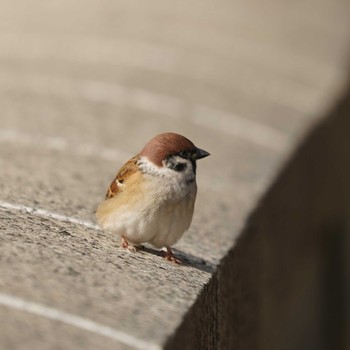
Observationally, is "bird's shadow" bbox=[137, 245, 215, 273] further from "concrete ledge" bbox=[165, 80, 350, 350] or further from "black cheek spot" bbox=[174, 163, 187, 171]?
"black cheek spot" bbox=[174, 163, 187, 171]

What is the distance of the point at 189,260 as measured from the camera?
571cm

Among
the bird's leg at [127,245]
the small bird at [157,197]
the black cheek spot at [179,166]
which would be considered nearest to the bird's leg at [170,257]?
the small bird at [157,197]

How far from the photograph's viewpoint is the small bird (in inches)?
216

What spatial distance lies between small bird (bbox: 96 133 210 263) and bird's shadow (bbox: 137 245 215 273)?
72 mm

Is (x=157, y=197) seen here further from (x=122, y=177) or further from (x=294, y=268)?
(x=294, y=268)

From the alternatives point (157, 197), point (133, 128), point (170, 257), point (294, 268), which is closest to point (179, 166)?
point (157, 197)

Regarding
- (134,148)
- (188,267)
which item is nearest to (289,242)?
(134,148)

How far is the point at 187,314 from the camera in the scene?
4.36m

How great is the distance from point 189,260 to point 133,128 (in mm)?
3378

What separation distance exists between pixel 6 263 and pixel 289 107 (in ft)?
21.5

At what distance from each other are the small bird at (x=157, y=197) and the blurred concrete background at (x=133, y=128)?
128mm

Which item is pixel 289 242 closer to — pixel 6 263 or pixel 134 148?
pixel 134 148

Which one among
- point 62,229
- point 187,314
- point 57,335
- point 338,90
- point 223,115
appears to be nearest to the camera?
point 57,335

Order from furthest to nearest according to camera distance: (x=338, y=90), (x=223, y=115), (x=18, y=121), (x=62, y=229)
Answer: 1. (x=338, y=90)
2. (x=223, y=115)
3. (x=18, y=121)
4. (x=62, y=229)
